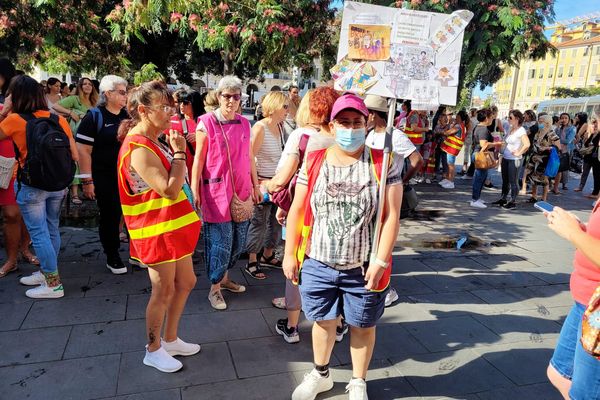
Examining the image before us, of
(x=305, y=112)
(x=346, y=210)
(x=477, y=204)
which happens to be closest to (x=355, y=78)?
(x=305, y=112)

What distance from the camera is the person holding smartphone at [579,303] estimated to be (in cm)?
166

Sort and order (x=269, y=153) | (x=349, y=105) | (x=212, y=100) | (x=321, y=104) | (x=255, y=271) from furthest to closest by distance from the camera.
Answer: (x=255, y=271)
(x=269, y=153)
(x=212, y=100)
(x=321, y=104)
(x=349, y=105)

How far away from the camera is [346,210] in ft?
7.23

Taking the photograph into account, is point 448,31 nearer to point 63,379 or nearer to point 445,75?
point 445,75

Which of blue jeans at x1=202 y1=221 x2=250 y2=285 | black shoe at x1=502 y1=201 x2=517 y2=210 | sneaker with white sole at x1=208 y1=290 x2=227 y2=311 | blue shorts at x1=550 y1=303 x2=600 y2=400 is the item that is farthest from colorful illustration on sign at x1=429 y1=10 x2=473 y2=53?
black shoe at x1=502 y1=201 x2=517 y2=210

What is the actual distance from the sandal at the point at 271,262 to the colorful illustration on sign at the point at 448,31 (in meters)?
2.79

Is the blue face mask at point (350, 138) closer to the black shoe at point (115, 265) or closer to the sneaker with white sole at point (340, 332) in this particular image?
the sneaker with white sole at point (340, 332)

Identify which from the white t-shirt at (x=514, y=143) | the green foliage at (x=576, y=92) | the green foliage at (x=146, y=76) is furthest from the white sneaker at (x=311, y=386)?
the green foliage at (x=576, y=92)

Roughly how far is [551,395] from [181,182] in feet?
8.64

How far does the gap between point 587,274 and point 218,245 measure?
250cm

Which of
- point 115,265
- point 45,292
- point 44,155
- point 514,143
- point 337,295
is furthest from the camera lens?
point 514,143

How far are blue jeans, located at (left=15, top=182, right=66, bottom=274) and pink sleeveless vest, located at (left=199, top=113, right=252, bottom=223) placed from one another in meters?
1.35

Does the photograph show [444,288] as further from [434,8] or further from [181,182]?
[434,8]

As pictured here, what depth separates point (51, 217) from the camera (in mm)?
3607
